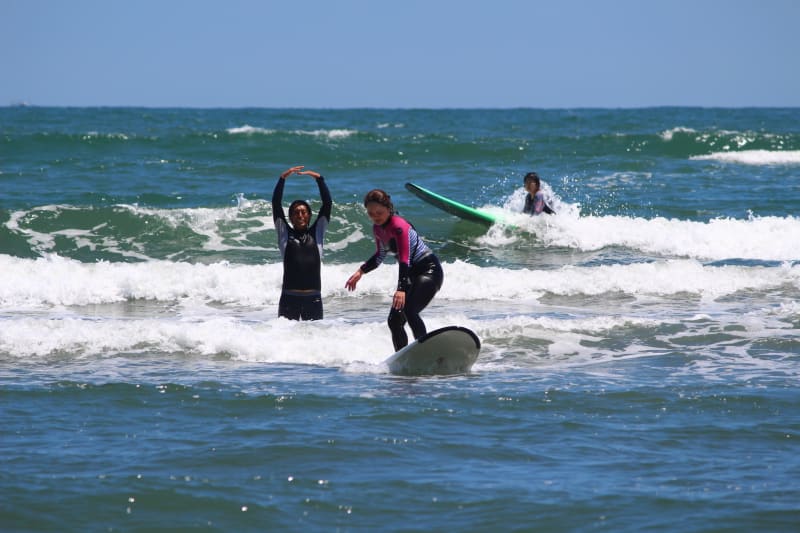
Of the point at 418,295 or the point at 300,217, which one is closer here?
the point at 418,295

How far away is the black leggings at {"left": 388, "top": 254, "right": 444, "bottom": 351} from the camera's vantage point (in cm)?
791

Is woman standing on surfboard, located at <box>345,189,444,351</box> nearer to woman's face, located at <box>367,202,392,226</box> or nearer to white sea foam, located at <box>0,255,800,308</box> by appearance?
woman's face, located at <box>367,202,392,226</box>

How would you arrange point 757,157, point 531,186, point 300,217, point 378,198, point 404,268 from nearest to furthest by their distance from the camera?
point 378,198, point 404,268, point 300,217, point 531,186, point 757,157

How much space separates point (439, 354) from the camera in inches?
311

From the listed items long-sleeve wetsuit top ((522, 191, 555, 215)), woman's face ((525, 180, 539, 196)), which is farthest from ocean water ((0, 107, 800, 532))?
woman's face ((525, 180, 539, 196))

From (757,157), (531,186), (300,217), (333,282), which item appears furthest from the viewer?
(757,157)

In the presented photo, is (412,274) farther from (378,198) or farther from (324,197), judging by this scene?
(324,197)

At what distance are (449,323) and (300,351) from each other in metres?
2.20

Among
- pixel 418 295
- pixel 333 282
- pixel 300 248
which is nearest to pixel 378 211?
pixel 418 295

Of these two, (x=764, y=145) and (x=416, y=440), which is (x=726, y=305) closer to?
(x=416, y=440)

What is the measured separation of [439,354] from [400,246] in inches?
37.1

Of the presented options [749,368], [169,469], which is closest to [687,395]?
[749,368]

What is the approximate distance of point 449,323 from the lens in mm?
10664

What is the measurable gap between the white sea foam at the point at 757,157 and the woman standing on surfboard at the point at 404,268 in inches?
965
